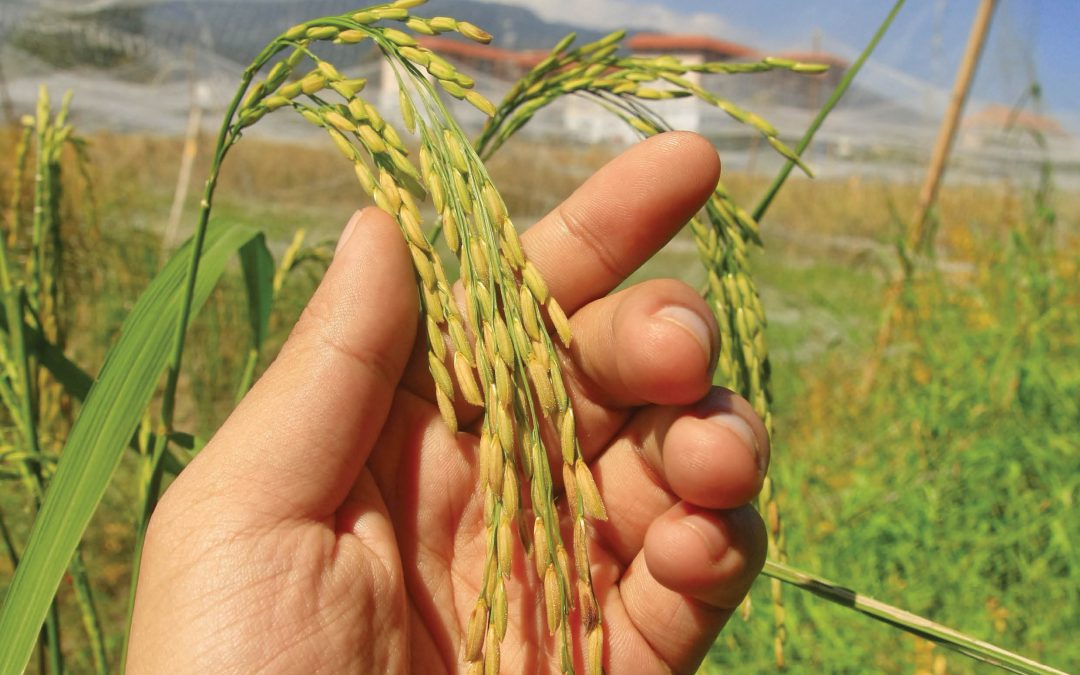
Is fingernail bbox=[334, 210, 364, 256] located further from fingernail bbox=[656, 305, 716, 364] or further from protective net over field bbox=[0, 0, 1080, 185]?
protective net over field bbox=[0, 0, 1080, 185]

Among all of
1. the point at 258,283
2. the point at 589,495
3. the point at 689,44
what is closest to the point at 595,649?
the point at 589,495

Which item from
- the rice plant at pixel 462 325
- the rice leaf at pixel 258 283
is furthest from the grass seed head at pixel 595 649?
the rice leaf at pixel 258 283

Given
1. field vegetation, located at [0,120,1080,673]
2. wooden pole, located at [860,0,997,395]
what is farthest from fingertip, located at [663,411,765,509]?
wooden pole, located at [860,0,997,395]

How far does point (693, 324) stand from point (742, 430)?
0.43 ft

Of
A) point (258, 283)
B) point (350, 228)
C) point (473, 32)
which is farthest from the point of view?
point (258, 283)

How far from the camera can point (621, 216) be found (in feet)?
3.48

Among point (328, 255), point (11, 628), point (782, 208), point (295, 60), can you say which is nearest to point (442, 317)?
point (295, 60)

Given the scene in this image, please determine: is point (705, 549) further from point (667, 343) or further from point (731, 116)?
point (731, 116)

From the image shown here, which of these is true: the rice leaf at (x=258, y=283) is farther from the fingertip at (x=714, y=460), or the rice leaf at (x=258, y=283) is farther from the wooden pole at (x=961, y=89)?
the wooden pole at (x=961, y=89)

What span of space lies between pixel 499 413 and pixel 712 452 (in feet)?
1.05

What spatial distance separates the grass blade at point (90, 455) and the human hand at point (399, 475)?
0.37 ft

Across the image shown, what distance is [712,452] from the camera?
0.89 m

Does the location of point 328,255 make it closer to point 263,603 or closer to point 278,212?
point 263,603

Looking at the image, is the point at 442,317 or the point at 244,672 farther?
the point at 244,672
